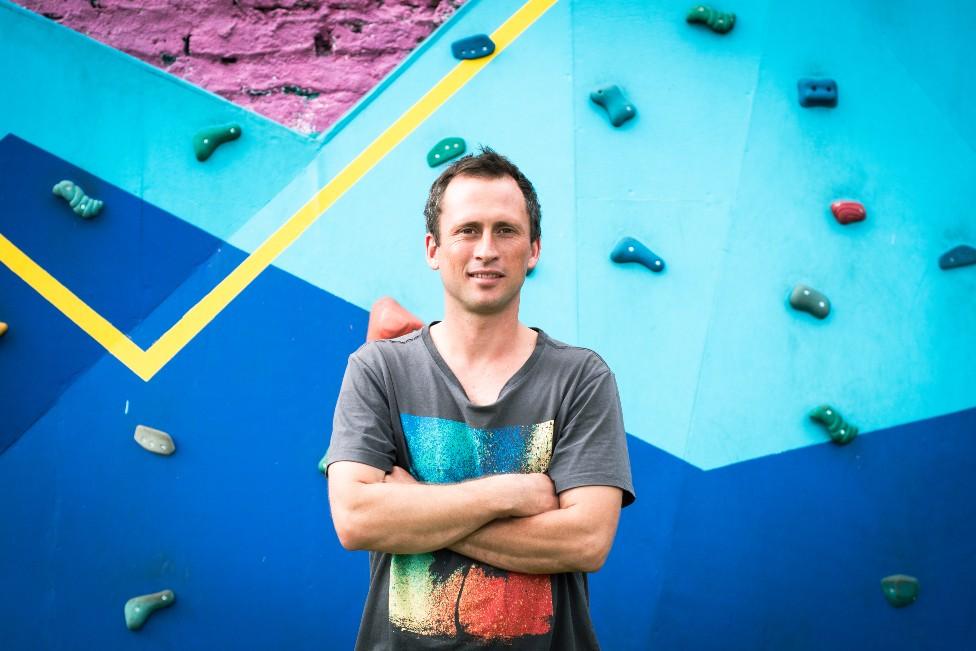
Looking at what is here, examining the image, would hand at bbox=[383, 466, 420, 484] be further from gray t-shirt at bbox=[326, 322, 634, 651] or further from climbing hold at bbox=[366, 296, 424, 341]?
climbing hold at bbox=[366, 296, 424, 341]

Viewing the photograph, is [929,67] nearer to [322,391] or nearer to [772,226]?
[772,226]

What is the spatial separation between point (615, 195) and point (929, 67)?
0.96 meters

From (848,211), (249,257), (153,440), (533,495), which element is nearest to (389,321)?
(249,257)

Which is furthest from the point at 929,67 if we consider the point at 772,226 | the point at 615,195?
the point at 615,195

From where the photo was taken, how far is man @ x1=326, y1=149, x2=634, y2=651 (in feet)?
5.16

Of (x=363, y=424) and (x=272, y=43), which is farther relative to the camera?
(x=272, y=43)

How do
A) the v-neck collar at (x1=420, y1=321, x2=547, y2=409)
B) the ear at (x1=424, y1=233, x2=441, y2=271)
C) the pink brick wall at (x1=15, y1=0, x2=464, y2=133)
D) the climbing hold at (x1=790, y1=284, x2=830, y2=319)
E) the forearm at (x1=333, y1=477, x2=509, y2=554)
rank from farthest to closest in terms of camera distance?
1. the pink brick wall at (x1=15, y1=0, x2=464, y2=133)
2. the climbing hold at (x1=790, y1=284, x2=830, y2=319)
3. the ear at (x1=424, y1=233, x2=441, y2=271)
4. the v-neck collar at (x1=420, y1=321, x2=547, y2=409)
5. the forearm at (x1=333, y1=477, x2=509, y2=554)

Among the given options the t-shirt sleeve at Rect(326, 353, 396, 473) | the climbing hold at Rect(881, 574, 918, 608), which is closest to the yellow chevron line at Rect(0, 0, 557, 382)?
the t-shirt sleeve at Rect(326, 353, 396, 473)

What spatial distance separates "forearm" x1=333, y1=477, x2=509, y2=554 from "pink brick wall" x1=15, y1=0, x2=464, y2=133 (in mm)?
1503

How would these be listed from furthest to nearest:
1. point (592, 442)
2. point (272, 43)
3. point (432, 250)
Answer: point (272, 43) → point (432, 250) → point (592, 442)

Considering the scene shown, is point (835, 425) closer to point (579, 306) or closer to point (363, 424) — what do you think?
point (579, 306)

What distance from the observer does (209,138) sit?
8.39 feet

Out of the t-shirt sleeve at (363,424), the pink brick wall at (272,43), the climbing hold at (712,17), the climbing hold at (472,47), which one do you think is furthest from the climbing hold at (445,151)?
the t-shirt sleeve at (363,424)

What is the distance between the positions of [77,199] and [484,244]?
4.47ft
